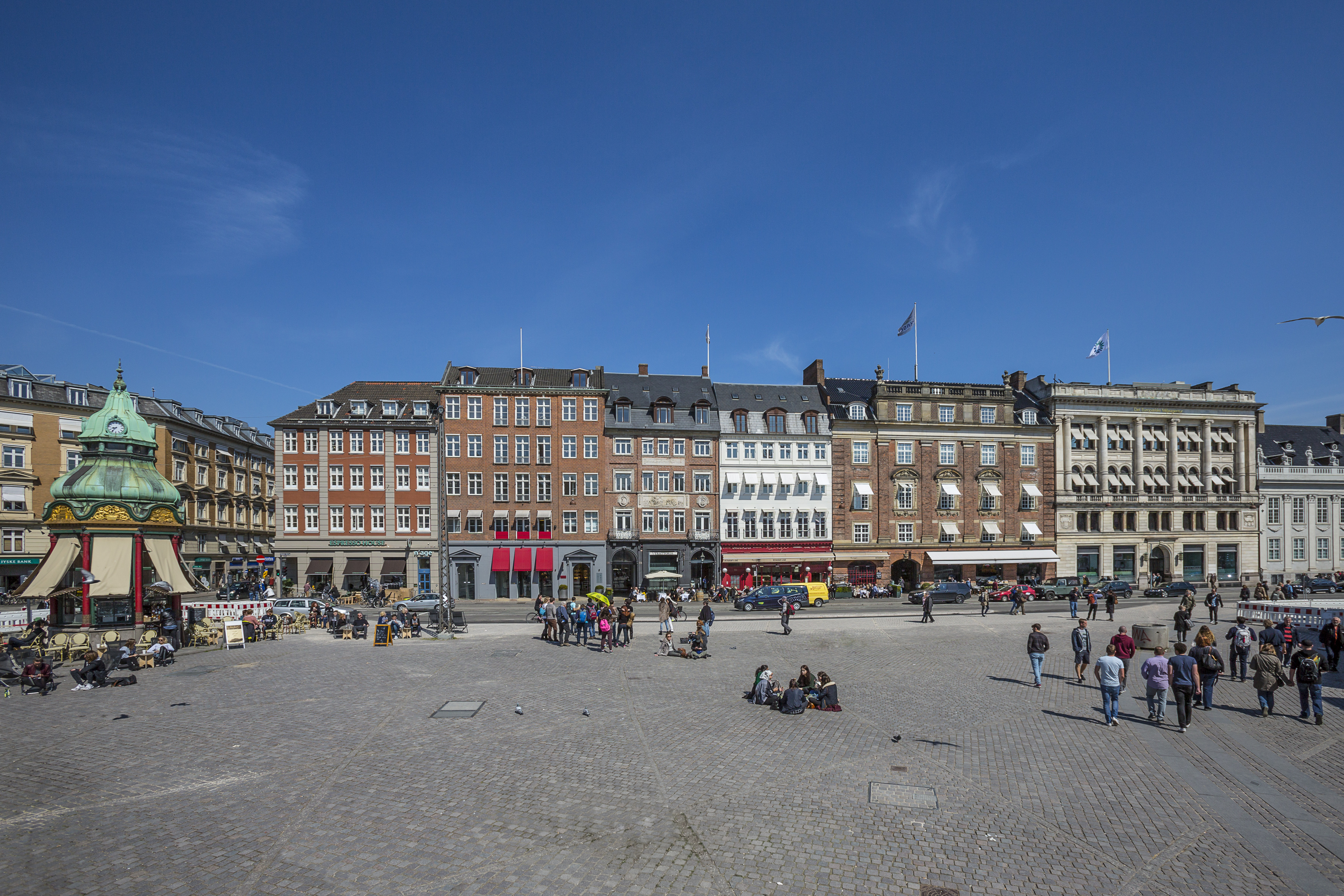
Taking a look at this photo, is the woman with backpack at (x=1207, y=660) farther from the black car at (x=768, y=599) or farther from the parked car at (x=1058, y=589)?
the parked car at (x=1058, y=589)

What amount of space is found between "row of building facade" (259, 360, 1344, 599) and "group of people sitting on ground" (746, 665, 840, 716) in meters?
39.6

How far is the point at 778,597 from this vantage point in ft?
152

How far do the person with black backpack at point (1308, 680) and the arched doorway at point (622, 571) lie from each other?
147ft

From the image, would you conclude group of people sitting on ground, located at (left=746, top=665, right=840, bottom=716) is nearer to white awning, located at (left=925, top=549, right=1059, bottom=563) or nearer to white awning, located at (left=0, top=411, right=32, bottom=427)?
white awning, located at (left=925, top=549, right=1059, bottom=563)

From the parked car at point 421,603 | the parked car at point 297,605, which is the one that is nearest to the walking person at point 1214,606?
the parked car at point 421,603

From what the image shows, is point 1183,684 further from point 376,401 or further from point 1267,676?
point 376,401

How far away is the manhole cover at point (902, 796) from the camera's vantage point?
38.7 ft

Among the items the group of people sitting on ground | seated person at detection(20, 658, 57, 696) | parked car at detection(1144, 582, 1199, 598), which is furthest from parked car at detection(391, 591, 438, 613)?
parked car at detection(1144, 582, 1199, 598)

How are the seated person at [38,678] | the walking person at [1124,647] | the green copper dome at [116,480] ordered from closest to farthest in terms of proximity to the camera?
the walking person at [1124,647]
the seated person at [38,678]
the green copper dome at [116,480]

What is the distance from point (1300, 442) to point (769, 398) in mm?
54161

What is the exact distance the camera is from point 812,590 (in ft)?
167

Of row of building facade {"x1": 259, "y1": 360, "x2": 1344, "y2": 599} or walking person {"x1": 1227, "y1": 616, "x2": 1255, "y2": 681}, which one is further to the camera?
row of building facade {"x1": 259, "y1": 360, "x2": 1344, "y2": 599}

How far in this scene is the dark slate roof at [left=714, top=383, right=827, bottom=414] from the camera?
62312mm

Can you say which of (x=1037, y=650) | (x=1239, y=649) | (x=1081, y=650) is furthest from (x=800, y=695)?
(x=1239, y=649)
